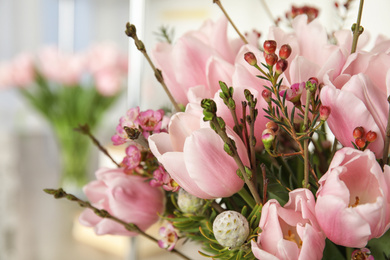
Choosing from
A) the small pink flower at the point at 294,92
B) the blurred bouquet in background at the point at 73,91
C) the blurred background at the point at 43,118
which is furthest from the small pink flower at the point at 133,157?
the blurred bouquet in background at the point at 73,91

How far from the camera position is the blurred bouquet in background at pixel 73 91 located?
1.53 m

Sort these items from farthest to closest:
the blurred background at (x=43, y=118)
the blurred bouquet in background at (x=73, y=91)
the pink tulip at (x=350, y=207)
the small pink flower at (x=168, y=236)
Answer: the blurred bouquet in background at (x=73, y=91) → the blurred background at (x=43, y=118) → the small pink flower at (x=168, y=236) → the pink tulip at (x=350, y=207)

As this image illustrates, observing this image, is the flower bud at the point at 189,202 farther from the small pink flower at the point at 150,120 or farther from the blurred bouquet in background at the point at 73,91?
the blurred bouquet in background at the point at 73,91

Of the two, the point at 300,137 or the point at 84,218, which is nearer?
the point at 300,137

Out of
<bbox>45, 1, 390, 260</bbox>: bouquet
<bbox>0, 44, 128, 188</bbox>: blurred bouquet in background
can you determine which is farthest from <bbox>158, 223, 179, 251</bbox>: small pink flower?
<bbox>0, 44, 128, 188</bbox>: blurred bouquet in background

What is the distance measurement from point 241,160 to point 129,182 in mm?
100

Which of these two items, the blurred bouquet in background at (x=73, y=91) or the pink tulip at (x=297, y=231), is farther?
the blurred bouquet in background at (x=73, y=91)

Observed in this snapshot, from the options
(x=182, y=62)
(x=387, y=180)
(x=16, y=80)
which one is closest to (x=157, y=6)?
(x=182, y=62)

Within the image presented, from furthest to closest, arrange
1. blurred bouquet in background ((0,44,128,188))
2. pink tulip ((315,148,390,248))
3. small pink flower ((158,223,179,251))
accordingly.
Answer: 1. blurred bouquet in background ((0,44,128,188))
2. small pink flower ((158,223,179,251))
3. pink tulip ((315,148,390,248))

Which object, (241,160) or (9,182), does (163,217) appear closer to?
(241,160)

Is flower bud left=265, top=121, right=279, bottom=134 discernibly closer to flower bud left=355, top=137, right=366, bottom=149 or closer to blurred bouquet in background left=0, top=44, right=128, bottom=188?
flower bud left=355, top=137, right=366, bottom=149

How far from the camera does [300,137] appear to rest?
0.78ft

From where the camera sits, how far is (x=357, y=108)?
24 cm

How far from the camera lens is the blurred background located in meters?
0.73
